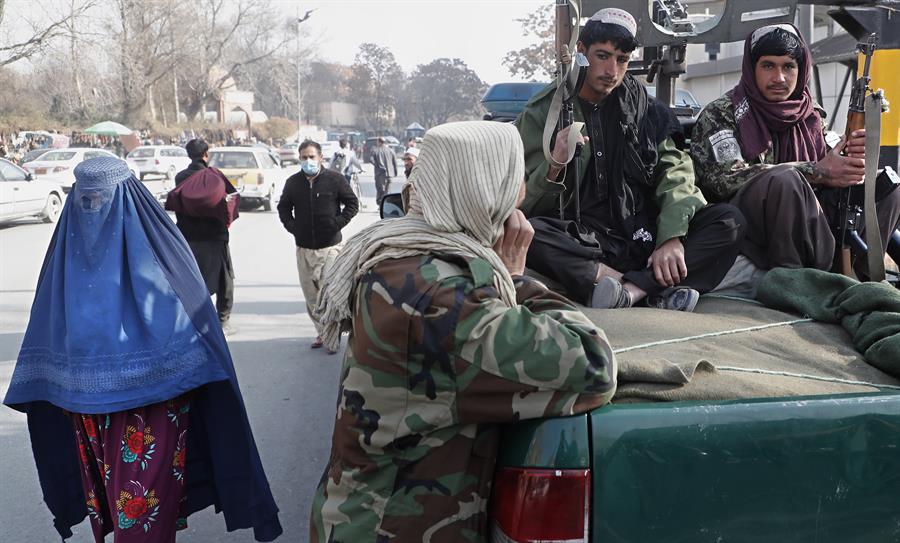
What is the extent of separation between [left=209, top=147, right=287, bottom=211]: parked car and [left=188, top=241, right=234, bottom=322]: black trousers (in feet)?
40.1

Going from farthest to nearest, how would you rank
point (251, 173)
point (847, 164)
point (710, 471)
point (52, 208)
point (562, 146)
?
point (251, 173), point (52, 208), point (847, 164), point (562, 146), point (710, 471)

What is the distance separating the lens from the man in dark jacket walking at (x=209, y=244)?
678 cm

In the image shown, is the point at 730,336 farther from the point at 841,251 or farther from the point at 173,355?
the point at 173,355

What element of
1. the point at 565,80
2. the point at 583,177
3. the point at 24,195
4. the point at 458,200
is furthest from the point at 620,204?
the point at 24,195

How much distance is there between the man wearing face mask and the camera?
687cm

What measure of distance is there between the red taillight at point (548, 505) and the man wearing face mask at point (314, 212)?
5340 mm

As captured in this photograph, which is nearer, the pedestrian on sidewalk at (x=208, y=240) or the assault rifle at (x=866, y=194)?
the assault rifle at (x=866, y=194)

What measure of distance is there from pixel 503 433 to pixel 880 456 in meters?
0.79

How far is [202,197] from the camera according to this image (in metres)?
6.62

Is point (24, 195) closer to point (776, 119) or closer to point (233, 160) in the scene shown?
point (233, 160)

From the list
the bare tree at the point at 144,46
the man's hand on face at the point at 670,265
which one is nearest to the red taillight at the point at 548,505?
the man's hand on face at the point at 670,265

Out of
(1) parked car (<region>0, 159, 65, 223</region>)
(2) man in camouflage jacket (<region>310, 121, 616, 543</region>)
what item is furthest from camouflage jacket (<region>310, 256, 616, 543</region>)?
(1) parked car (<region>0, 159, 65, 223</region>)

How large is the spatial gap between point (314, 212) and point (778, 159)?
4544mm

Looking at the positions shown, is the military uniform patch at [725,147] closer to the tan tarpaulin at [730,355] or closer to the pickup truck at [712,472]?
the tan tarpaulin at [730,355]
